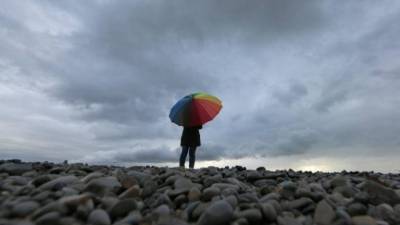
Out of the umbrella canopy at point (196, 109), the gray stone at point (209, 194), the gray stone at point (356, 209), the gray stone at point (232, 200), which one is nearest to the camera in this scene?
the gray stone at point (232, 200)

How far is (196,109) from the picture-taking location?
40.6 ft

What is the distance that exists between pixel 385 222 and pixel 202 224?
2602 millimetres

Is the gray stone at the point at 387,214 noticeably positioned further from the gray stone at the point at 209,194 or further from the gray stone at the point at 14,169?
the gray stone at the point at 14,169

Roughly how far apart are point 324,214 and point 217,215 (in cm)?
155

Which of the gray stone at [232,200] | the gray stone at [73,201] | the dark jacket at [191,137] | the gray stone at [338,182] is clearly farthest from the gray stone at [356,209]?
the dark jacket at [191,137]

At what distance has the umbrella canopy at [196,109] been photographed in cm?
1238

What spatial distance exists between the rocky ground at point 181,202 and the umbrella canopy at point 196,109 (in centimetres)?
493

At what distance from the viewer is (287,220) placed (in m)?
5.38

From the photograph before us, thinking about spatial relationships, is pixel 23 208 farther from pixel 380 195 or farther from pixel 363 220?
pixel 380 195

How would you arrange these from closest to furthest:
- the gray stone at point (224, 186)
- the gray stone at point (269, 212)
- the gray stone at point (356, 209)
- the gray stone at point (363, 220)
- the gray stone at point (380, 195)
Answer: the gray stone at point (269, 212) → the gray stone at point (363, 220) → the gray stone at point (356, 209) → the gray stone at point (224, 186) → the gray stone at point (380, 195)

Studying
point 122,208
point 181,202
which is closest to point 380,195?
point 181,202

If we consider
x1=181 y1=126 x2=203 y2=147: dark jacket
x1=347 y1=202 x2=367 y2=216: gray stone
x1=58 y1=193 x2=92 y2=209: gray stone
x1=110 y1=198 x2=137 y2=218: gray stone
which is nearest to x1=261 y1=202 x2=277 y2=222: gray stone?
x1=347 y1=202 x2=367 y2=216: gray stone

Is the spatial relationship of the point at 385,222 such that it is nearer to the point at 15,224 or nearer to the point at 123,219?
the point at 123,219

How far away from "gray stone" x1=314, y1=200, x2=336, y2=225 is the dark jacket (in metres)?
7.26
